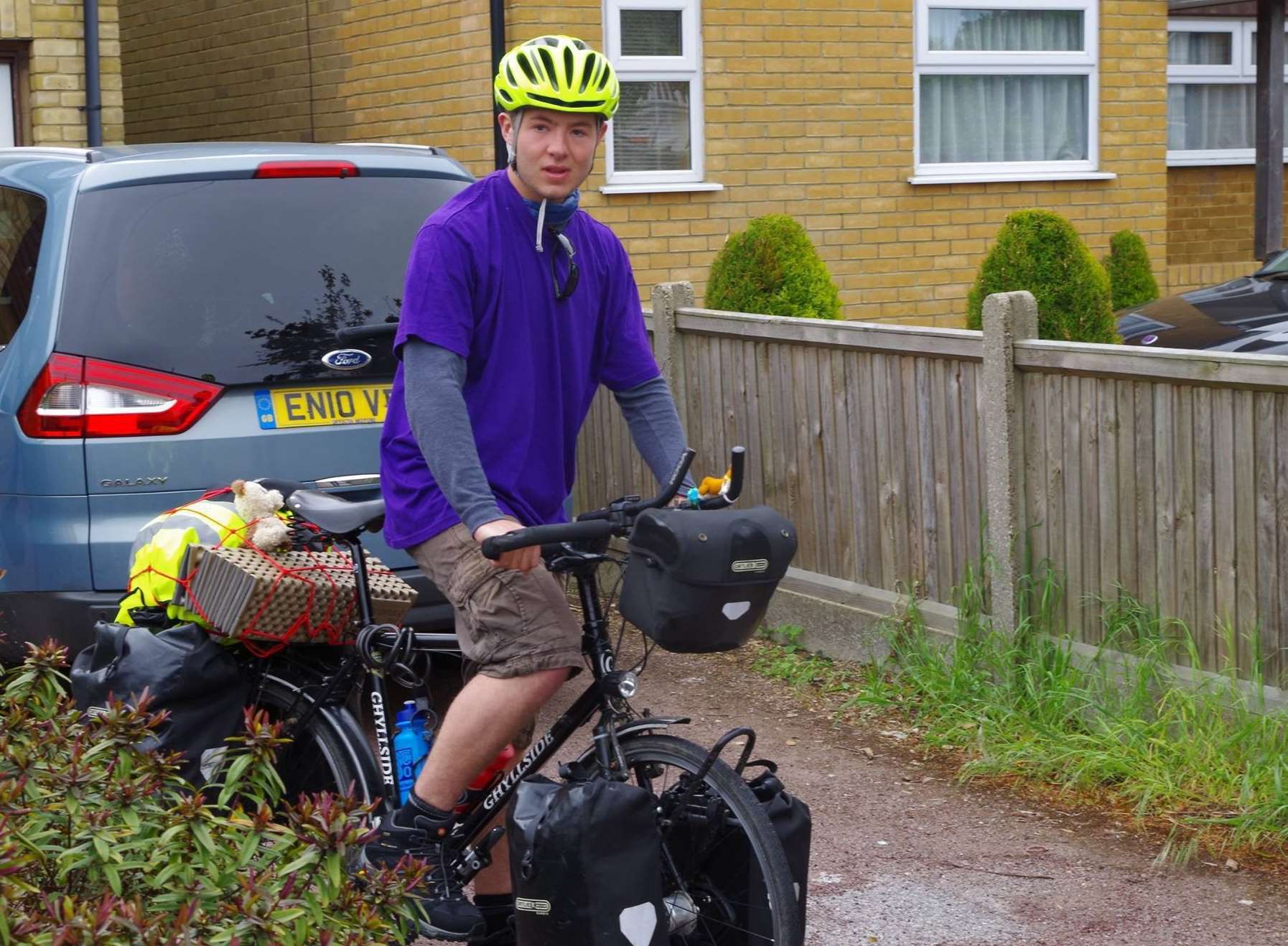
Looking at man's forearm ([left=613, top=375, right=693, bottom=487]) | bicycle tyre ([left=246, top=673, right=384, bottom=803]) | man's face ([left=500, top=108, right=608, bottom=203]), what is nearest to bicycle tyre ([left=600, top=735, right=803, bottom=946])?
man's forearm ([left=613, top=375, right=693, bottom=487])

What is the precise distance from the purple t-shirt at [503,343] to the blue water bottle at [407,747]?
0.48m

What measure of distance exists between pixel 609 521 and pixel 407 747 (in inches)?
36.9

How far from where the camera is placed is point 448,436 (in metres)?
3.35

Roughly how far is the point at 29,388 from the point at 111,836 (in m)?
2.85

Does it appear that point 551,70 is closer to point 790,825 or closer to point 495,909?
point 790,825

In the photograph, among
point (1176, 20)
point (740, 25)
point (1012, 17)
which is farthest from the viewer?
point (1176, 20)

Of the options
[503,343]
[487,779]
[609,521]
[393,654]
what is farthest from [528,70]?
[487,779]

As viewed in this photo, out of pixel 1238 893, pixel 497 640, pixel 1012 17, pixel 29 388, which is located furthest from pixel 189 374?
pixel 1012 17

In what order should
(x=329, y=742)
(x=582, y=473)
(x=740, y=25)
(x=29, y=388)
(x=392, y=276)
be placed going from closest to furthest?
(x=329, y=742)
(x=29, y=388)
(x=392, y=276)
(x=582, y=473)
(x=740, y=25)

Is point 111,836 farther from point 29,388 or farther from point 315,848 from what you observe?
point 29,388

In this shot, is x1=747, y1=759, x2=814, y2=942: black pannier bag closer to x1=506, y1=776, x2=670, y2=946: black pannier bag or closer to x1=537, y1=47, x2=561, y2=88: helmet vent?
x1=506, y1=776, x2=670, y2=946: black pannier bag

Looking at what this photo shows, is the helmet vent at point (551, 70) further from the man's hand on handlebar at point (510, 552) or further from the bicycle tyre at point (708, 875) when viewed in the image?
the bicycle tyre at point (708, 875)

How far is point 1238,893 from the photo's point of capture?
457 centimetres

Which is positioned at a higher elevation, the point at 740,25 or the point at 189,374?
the point at 740,25
